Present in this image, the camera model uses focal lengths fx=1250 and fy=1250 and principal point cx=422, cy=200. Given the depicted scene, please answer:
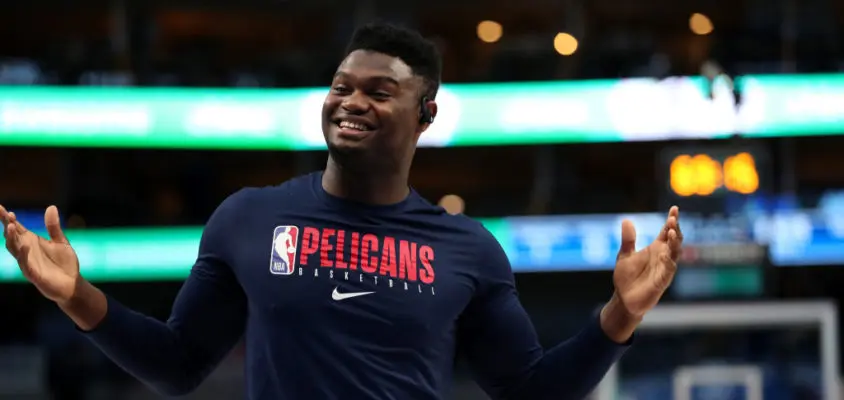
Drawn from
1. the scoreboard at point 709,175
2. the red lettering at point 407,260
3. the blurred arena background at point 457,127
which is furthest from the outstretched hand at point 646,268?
the blurred arena background at point 457,127

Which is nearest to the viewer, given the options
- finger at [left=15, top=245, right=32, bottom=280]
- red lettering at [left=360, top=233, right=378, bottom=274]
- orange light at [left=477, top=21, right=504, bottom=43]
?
finger at [left=15, top=245, right=32, bottom=280]

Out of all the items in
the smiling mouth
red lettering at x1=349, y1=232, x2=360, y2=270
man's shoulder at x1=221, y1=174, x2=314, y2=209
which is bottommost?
red lettering at x1=349, y1=232, x2=360, y2=270

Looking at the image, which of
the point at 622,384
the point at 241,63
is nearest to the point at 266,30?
the point at 241,63

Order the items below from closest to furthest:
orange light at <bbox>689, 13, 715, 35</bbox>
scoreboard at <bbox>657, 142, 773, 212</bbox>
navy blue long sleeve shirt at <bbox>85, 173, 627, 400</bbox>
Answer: navy blue long sleeve shirt at <bbox>85, 173, 627, 400</bbox> → scoreboard at <bbox>657, 142, 773, 212</bbox> → orange light at <bbox>689, 13, 715, 35</bbox>

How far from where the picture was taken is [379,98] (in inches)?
105

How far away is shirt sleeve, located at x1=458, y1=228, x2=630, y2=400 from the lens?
8.81 feet

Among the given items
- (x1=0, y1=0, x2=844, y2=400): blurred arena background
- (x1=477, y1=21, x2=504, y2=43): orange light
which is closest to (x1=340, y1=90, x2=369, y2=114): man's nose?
(x1=0, y1=0, x2=844, y2=400): blurred arena background

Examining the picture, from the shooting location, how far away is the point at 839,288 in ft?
38.6

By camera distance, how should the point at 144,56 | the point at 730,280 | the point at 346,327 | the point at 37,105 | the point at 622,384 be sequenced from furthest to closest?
the point at 144,56 < the point at 37,105 < the point at 622,384 < the point at 730,280 < the point at 346,327

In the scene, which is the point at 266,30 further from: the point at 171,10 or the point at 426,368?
the point at 426,368

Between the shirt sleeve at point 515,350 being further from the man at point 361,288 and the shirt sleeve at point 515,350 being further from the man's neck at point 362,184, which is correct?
the man's neck at point 362,184

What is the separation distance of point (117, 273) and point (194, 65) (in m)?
2.17

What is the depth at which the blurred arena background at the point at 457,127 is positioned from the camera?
11727 millimetres

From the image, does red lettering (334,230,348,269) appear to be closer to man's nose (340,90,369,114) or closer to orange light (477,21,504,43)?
man's nose (340,90,369,114)
